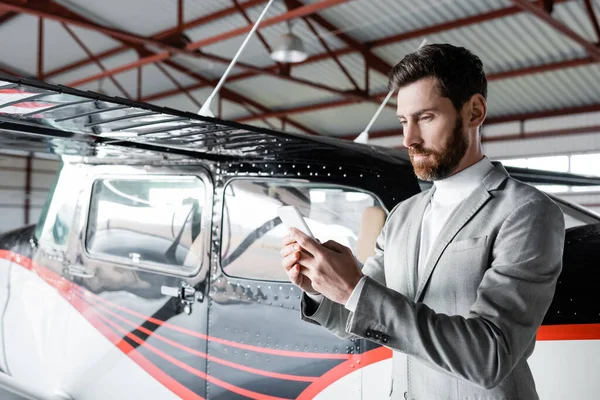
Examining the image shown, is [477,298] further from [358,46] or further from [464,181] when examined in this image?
[358,46]

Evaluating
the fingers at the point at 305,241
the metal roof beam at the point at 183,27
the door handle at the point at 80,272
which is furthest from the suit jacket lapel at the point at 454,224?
the metal roof beam at the point at 183,27

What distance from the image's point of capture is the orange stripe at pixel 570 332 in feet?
6.61

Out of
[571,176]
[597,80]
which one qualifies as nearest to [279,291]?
[571,176]

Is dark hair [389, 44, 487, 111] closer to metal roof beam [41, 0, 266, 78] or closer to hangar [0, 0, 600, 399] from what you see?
hangar [0, 0, 600, 399]

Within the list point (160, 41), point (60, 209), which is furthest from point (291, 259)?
point (160, 41)

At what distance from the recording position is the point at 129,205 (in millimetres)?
3688

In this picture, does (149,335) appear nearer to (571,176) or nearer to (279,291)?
(279,291)

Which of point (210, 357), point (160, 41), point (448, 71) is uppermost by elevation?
point (160, 41)

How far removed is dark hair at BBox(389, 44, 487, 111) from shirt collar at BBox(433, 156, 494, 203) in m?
0.16

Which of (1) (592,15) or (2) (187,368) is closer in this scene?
(2) (187,368)

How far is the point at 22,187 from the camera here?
20.8 meters

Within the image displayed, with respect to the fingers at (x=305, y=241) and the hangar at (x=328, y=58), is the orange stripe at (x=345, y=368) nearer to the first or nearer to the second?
the fingers at (x=305, y=241)

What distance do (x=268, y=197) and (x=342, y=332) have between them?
1371mm

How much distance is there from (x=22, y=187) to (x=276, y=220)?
20527mm
